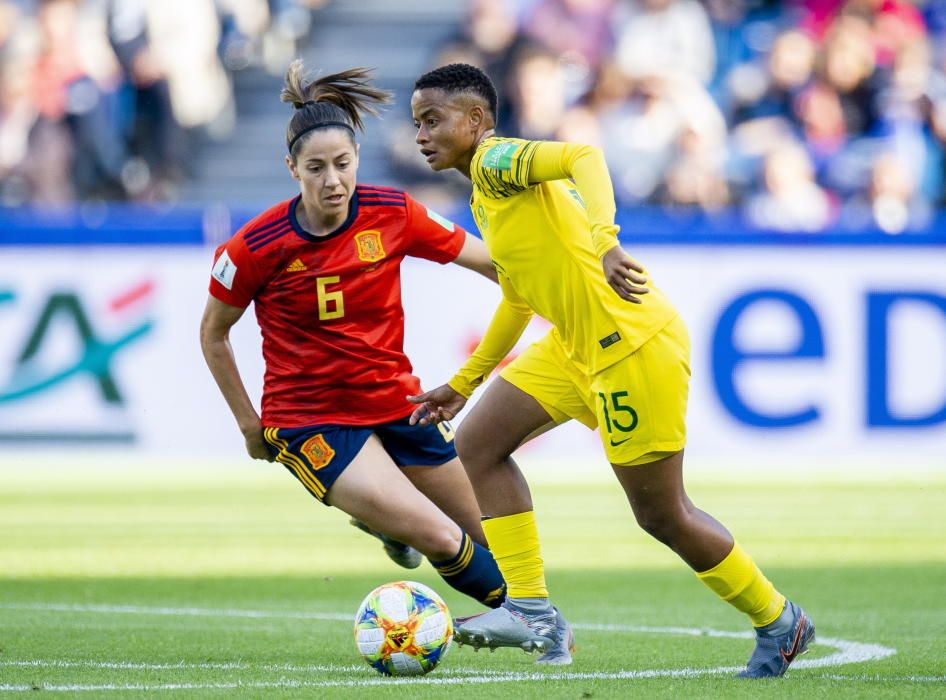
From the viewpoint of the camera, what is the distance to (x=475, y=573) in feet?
21.6

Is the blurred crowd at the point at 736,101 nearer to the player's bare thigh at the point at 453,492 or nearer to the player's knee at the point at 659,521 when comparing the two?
the player's bare thigh at the point at 453,492

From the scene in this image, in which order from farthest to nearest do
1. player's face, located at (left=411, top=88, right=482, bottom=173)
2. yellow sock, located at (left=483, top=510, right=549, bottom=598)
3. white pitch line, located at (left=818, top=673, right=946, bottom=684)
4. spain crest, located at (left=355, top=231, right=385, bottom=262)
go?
1. spain crest, located at (left=355, top=231, right=385, bottom=262)
2. yellow sock, located at (left=483, top=510, right=549, bottom=598)
3. player's face, located at (left=411, top=88, right=482, bottom=173)
4. white pitch line, located at (left=818, top=673, right=946, bottom=684)

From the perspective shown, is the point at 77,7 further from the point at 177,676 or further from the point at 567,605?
the point at 177,676

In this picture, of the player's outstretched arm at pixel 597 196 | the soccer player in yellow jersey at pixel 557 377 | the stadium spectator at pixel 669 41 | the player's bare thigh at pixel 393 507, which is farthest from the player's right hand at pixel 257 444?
the stadium spectator at pixel 669 41

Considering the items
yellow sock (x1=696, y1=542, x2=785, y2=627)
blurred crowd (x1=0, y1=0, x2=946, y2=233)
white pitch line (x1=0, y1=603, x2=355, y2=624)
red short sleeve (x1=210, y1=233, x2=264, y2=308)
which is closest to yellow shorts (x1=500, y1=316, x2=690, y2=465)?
yellow sock (x1=696, y1=542, x2=785, y2=627)

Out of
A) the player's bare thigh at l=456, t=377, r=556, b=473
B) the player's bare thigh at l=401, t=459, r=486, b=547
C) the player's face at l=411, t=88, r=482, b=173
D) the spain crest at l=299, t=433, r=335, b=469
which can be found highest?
the player's face at l=411, t=88, r=482, b=173

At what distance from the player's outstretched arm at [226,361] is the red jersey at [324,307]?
5 centimetres

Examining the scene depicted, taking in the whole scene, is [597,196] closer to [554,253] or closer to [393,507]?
[554,253]

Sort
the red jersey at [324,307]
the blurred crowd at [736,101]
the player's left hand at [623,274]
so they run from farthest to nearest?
the blurred crowd at [736,101]
the red jersey at [324,307]
the player's left hand at [623,274]

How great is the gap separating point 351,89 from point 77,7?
11538mm

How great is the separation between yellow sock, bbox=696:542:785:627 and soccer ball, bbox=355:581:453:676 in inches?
36.5

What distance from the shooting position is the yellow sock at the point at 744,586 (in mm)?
5855

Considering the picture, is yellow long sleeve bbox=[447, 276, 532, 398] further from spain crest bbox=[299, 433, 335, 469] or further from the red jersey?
spain crest bbox=[299, 433, 335, 469]

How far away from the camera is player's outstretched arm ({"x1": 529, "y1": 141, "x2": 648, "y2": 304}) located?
527cm
